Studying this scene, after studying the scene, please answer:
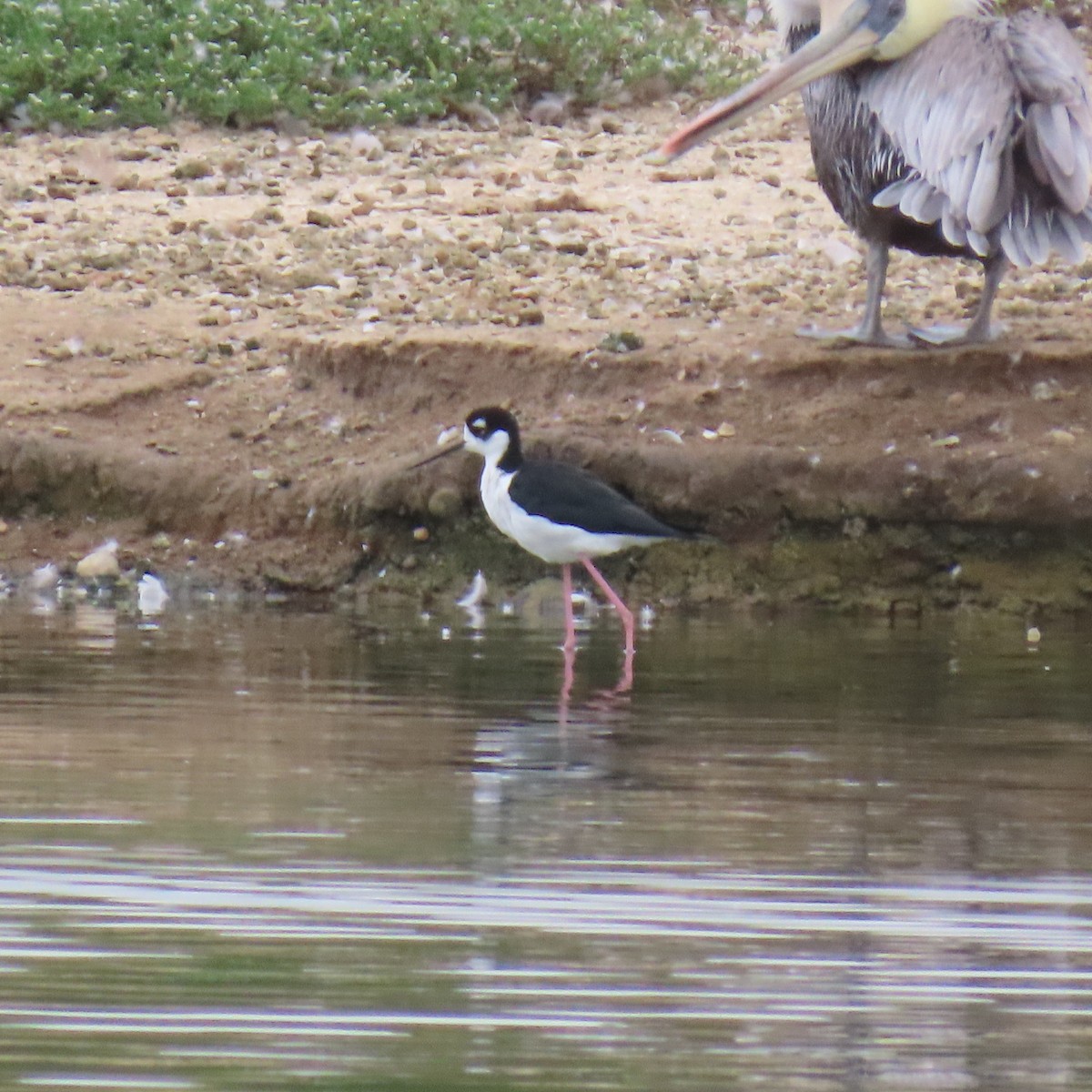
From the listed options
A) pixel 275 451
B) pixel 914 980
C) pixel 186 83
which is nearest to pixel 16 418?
pixel 275 451

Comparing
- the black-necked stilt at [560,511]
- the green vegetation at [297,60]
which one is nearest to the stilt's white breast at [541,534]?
the black-necked stilt at [560,511]

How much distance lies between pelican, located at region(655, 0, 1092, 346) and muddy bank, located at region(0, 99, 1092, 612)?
0.49 metres

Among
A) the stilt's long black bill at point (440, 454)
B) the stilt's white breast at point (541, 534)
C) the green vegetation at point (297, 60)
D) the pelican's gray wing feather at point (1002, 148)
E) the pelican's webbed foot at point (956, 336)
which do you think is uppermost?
the green vegetation at point (297, 60)

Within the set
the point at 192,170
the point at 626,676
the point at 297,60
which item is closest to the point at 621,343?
the point at 626,676

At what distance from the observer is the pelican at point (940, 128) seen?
383 inches

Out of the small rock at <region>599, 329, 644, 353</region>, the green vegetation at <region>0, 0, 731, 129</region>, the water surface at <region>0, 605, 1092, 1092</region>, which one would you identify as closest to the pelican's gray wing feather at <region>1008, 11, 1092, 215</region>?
the small rock at <region>599, 329, 644, 353</region>

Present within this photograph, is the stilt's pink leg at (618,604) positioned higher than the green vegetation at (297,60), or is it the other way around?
the green vegetation at (297,60)

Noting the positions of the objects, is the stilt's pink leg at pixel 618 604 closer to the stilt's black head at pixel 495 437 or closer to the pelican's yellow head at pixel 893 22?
the stilt's black head at pixel 495 437

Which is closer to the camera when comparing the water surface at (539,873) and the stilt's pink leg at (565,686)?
the water surface at (539,873)

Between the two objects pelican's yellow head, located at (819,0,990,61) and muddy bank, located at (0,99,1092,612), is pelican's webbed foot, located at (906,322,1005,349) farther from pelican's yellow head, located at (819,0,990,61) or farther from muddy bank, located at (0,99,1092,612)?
pelican's yellow head, located at (819,0,990,61)

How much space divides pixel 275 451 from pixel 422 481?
0.71m

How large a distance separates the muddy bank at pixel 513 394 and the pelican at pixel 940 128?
0.49 meters

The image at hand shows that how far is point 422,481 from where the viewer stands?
10180mm

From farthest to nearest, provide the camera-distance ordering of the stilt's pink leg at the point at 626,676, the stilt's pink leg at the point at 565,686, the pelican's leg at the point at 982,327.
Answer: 1. the pelican's leg at the point at 982,327
2. the stilt's pink leg at the point at 626,676
3. the stilt's pink leg at the point at 565,686
